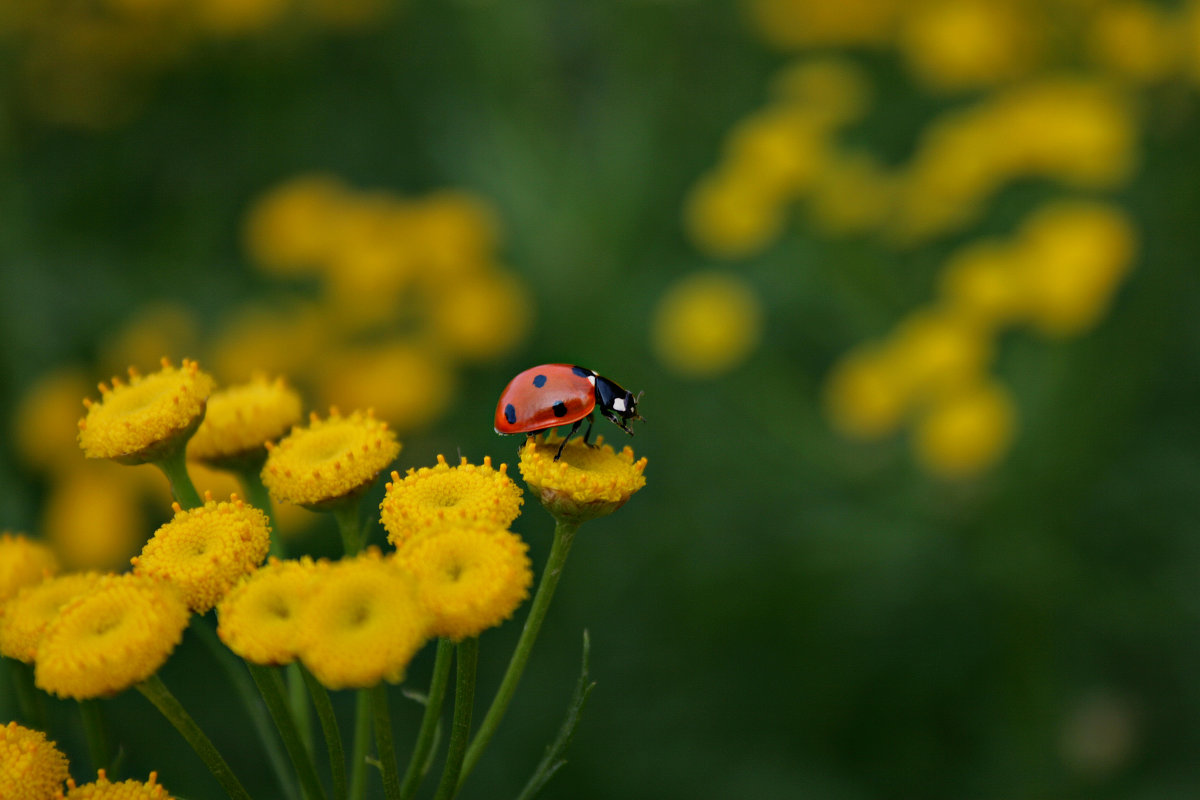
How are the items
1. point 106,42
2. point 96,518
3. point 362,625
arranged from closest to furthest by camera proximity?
1. point 362,625
2. point 96,518
3. point 106,42

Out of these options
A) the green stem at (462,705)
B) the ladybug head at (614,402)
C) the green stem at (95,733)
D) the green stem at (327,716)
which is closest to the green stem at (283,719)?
the green stem at (327,716)

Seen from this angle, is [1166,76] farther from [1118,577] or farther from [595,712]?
Result: [595,712]

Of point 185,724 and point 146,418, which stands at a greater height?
point 146,418

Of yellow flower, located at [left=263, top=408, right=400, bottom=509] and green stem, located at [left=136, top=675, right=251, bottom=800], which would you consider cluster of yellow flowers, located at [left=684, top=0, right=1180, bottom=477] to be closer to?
yellow flower, located at [left=263, top=408, right=400, bottom=509]

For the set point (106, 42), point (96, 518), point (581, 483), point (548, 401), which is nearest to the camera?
point (581, 483)

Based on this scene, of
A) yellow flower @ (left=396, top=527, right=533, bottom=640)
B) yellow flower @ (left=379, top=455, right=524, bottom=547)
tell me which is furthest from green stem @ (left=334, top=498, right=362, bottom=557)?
yellow flower @ (left=396, top=527, right=533, bottom=640)

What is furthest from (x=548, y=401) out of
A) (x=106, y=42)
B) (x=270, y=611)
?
(x=106, y=42)

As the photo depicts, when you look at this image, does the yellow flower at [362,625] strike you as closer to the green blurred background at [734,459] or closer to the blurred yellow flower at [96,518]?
the green blurred background at [734,459]

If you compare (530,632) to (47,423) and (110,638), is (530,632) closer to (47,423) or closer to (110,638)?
(110,638)
